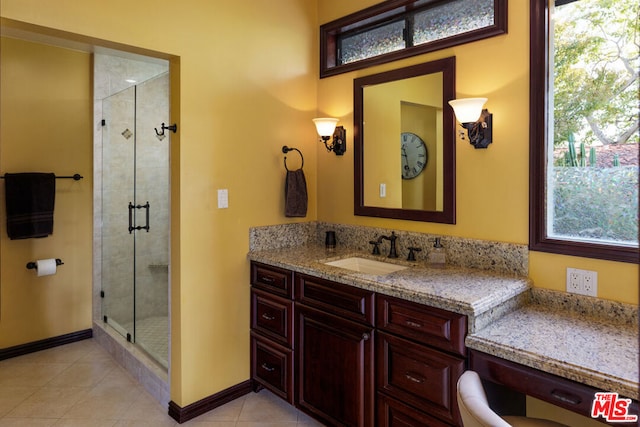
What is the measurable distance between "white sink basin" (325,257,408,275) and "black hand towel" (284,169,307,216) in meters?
0.51

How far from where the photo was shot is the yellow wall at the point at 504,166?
1860mm

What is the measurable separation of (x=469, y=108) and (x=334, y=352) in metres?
1.44

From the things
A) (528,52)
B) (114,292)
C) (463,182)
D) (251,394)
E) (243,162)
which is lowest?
(251,394)

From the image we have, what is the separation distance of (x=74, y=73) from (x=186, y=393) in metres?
2.84

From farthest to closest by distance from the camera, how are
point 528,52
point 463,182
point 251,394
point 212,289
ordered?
1. point 251,394
2. point 212,289
3. point 463,182
4. point 528,52

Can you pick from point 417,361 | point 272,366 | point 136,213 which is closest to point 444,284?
point 417,361

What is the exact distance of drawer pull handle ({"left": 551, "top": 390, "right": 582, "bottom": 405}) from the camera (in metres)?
1.28

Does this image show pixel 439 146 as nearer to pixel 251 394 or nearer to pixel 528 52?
pixel 528 52

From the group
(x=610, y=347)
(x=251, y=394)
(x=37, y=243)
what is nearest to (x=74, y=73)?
(x=37, y=243)

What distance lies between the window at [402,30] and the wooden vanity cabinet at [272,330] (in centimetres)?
153

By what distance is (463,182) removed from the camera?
7.34 feet

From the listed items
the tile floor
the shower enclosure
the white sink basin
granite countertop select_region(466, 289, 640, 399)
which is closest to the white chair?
granite countertop select_region(466, 289, 640, 399)

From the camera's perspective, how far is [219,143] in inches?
97.3

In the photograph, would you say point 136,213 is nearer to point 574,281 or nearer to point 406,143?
point 406,143
